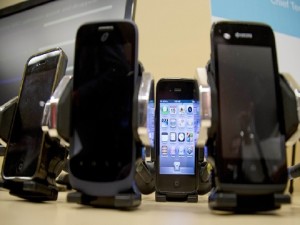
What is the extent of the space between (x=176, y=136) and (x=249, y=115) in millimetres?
301


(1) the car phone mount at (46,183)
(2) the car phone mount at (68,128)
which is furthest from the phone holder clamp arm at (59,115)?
(1) the car phone mount at (46,183)

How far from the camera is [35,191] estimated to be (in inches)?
25.8

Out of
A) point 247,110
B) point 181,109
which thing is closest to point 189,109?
point 181,109

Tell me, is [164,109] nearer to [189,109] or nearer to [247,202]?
[189,109]

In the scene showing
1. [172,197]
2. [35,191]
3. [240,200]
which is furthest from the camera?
[172,197]

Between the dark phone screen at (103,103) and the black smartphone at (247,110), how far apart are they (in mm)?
143

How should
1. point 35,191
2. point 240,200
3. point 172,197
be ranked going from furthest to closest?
point 172,197, point 35,191, point 240,200

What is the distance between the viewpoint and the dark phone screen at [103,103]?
22.4 inches

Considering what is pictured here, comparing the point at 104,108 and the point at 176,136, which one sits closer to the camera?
the point at 104,108

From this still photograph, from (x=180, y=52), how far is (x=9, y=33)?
103cm

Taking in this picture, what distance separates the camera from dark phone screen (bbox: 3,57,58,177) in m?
0.69

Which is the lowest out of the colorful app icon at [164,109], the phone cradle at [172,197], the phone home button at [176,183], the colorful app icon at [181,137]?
the phone cradle at [172,197]

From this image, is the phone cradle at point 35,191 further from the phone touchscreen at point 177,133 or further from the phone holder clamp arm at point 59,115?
the phone touchscreen at point 177,133

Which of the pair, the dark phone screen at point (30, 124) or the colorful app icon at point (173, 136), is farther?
the colorful app icon at point (173, 136)
